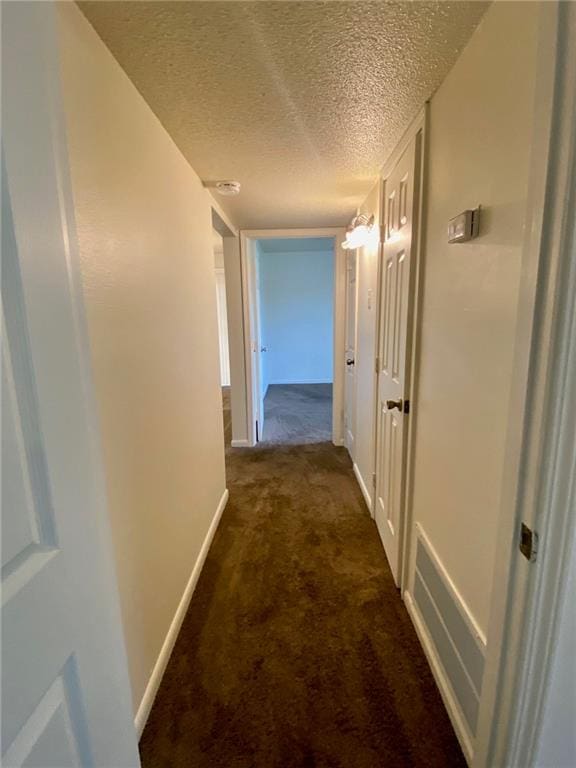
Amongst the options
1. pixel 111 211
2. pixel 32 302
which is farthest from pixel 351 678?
pixel 111 211

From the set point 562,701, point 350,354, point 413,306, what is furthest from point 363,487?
point 562,701

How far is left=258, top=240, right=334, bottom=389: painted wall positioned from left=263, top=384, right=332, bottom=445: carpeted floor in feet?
1.14

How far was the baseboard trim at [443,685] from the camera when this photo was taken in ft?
3.75

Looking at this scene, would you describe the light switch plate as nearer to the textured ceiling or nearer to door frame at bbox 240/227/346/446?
the textured ceiling

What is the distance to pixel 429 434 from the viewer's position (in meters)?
1.46

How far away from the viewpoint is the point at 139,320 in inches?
49.8

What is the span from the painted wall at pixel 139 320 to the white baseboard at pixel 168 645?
0.04 meters

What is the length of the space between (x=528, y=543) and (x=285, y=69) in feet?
4.72

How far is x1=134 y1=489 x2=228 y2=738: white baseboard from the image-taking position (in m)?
1.25

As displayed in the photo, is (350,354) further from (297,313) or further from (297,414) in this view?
(297,313)

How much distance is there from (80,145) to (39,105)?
0.38m

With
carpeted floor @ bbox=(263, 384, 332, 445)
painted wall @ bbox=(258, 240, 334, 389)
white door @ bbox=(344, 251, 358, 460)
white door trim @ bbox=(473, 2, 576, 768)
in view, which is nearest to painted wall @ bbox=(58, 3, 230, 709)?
white door trim @ bbox=(473, 2, 576, 768)

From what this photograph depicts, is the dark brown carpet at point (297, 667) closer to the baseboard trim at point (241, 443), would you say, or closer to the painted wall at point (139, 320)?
the painted wall at point (139, 320)

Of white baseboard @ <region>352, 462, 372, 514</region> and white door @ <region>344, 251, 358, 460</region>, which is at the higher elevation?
white door @ <region>344, 251, 358, 460</region>
